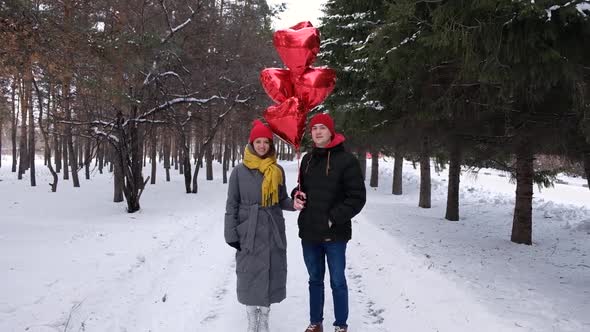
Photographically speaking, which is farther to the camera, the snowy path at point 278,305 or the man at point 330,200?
the snowy path at point 278,305

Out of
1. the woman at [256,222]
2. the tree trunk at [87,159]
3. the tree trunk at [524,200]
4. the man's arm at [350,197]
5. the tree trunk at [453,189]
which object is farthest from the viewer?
the tree trunk at [87,159]

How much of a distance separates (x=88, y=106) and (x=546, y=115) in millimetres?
13088

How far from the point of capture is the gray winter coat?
3.79 metres

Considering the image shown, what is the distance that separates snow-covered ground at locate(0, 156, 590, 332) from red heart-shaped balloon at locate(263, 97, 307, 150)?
2176 mm

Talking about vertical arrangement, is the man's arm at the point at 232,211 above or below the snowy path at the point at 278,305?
above

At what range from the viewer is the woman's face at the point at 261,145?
3.81 m

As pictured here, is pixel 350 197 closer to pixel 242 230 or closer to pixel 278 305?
pixel 242 230

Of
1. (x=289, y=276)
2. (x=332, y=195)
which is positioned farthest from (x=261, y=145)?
(x=289, y=276)

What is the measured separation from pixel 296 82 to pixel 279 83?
7.9 inches

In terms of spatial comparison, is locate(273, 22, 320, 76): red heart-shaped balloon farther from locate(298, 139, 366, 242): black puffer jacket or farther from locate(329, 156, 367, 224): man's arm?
locate(329, 156, 367, 224): man's arm

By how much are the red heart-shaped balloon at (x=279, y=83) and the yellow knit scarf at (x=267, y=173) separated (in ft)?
3.28

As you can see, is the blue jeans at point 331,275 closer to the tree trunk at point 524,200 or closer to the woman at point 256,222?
the woman at point 256,222

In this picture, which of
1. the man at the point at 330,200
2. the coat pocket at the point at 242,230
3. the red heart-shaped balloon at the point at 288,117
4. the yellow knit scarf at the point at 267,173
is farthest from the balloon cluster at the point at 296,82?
the coat pocket at the point at 242,230

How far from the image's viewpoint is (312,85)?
440cm
